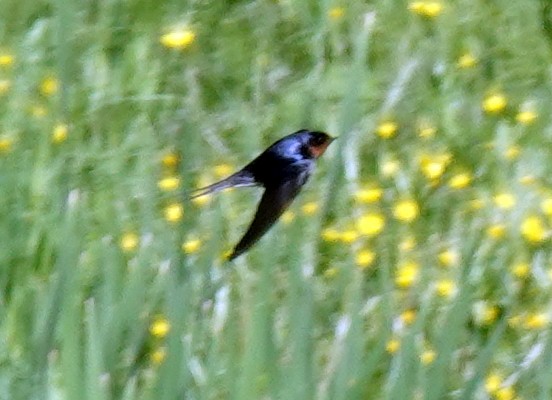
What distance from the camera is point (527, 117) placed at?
2.18 meters

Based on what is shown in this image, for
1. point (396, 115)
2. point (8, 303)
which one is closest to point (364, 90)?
point (396, 115)

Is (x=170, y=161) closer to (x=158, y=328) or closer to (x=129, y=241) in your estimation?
(x=129, y=241)

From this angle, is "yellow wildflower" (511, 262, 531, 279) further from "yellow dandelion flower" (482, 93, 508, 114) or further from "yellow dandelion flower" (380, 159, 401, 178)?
"yellow dandelion flower" (482, 93, 508, 114)

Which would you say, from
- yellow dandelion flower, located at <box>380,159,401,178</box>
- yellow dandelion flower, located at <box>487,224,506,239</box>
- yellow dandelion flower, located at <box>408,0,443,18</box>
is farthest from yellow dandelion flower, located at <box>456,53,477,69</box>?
yellow dandelion flower, located at <box>487,224,506,239</box>

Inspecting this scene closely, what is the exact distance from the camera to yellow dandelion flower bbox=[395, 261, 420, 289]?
70.4 inches

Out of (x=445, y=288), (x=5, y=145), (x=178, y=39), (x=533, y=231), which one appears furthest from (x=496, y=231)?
(x=5, y=145)

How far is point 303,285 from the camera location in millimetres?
975

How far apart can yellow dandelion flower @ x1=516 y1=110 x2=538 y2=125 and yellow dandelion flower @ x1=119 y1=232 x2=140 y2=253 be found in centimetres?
82

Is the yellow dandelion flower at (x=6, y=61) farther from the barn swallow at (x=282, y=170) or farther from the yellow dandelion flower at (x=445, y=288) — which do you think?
the barn swallow at (x=282, y=170)

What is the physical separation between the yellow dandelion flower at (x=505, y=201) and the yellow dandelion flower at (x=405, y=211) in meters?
0.15

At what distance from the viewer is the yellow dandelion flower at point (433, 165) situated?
2031 mm

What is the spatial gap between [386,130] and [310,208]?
27 cm

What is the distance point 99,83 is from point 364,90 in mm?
503

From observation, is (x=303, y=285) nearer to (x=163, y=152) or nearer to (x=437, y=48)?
(x=163, y=152)
